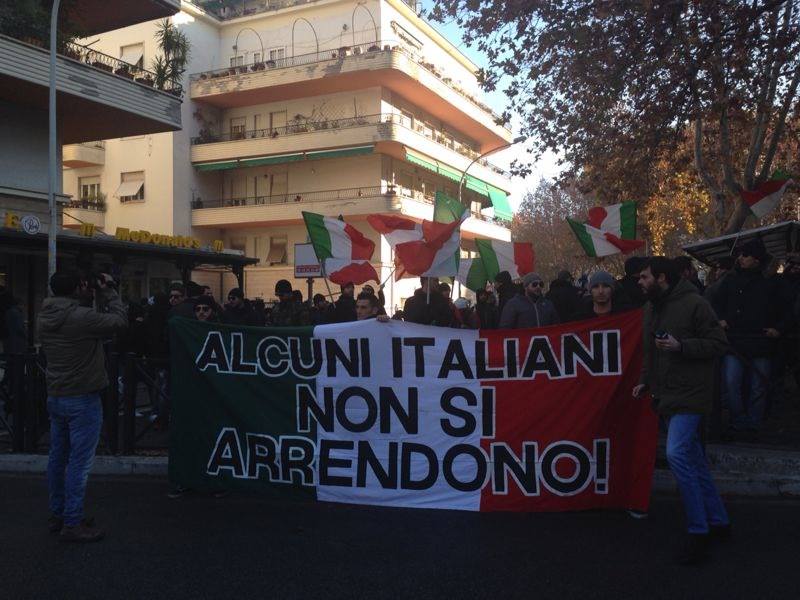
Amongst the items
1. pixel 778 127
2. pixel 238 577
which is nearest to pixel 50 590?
pixel 238 577

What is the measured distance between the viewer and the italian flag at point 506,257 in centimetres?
1236

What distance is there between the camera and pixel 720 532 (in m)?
4.77

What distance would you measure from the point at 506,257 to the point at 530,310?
15.2 feet

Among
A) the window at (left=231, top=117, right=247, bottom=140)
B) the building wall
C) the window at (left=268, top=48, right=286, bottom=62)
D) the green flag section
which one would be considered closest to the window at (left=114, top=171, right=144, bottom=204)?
the window at (left=231, top=117, right=247, bottom=140)

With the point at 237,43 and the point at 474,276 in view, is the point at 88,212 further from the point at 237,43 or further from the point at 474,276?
the point at 474,276

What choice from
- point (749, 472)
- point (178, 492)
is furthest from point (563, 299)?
point (178, 492)

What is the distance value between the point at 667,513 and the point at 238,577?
10.3 feet

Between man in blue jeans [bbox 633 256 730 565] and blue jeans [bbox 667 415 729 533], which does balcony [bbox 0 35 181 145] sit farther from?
blue jeans [bbox 667 415 729 533]

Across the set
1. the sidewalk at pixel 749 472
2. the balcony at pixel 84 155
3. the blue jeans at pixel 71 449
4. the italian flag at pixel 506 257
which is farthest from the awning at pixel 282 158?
the blue jeans at pixel 71 449

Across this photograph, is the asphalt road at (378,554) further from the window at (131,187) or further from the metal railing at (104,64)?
the window at (131,187)

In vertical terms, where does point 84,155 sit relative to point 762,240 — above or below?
above

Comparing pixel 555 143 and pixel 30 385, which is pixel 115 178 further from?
pixel 30 385

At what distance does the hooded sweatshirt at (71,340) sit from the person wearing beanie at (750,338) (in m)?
5.58

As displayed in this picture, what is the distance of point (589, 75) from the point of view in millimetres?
10945
